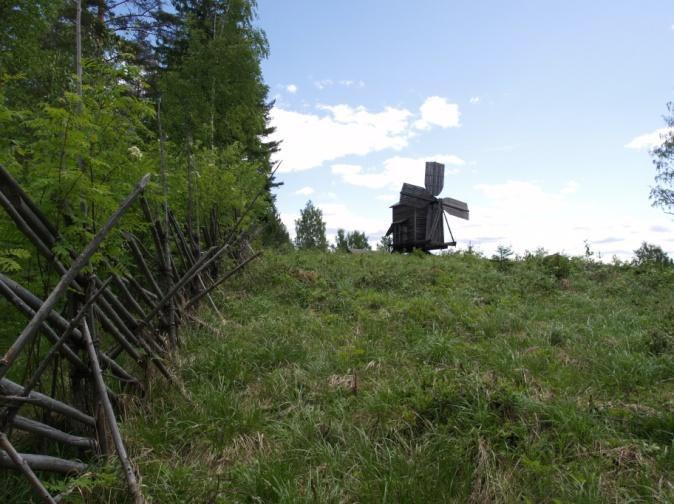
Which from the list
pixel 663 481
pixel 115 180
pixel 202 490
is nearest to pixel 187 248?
pixel 115 180

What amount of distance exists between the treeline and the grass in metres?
1.58

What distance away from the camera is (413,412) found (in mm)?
3348

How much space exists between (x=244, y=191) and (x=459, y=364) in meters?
6.15

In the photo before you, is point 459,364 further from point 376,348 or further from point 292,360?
point 292,360

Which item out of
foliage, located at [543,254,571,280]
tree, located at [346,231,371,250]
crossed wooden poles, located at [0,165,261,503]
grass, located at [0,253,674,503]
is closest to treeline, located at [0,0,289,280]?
crossed wooden poles, located at [0,165,261,503]

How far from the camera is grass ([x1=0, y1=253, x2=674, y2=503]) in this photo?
262 centimetres

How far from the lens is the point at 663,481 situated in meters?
2.65

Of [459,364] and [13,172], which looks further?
[459,364]

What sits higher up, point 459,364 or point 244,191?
point 244,191

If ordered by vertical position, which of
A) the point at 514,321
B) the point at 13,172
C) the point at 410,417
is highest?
the point at 13,172

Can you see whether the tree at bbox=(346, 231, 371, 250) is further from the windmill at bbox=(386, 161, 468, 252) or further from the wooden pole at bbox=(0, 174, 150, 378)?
the wooden pole at bbox=(0, 174, 150, 378)

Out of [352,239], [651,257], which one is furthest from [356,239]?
[651,257]

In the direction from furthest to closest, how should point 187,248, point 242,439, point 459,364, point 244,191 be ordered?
point 244,191
point 187,248
point 459,364
point 242,439

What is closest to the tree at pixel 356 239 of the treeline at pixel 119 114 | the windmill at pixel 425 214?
the windmill at pixel 425 214
